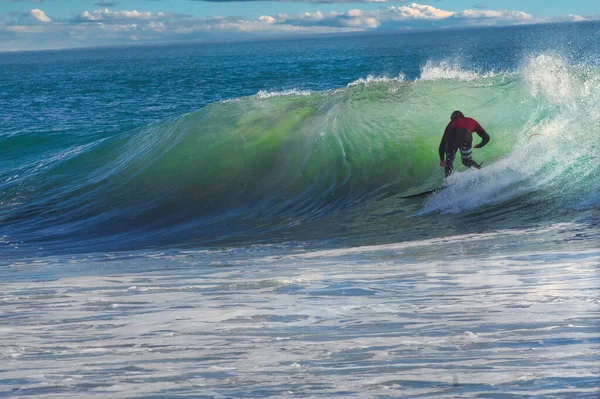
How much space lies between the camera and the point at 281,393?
395cm

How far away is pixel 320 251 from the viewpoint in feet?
26.5

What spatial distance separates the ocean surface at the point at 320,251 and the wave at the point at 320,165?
49 mm

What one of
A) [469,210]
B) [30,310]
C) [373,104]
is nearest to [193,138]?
[373,104]

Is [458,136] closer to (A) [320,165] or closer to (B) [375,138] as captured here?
(A) [320,165]

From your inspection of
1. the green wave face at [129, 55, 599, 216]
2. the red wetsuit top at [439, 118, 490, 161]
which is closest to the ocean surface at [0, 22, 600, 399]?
the green wave face at [129, 55, 599, 216]

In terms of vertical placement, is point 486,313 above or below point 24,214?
above

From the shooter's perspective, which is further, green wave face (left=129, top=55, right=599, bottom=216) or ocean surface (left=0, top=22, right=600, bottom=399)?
green wave face (left=129, top=55, right=599, bottom=216)

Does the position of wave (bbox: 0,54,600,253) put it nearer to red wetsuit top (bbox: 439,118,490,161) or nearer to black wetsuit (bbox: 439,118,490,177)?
black wetsuit (bbox: 439,118,490,177)

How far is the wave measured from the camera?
10164 millimetres

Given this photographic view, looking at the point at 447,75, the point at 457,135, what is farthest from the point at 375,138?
the point at 447,75

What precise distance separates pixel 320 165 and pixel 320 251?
4.44 metres

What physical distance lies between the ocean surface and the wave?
0.16 feet

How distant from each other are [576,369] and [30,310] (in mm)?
4035

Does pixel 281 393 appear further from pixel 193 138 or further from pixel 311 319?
pixel 193 138
